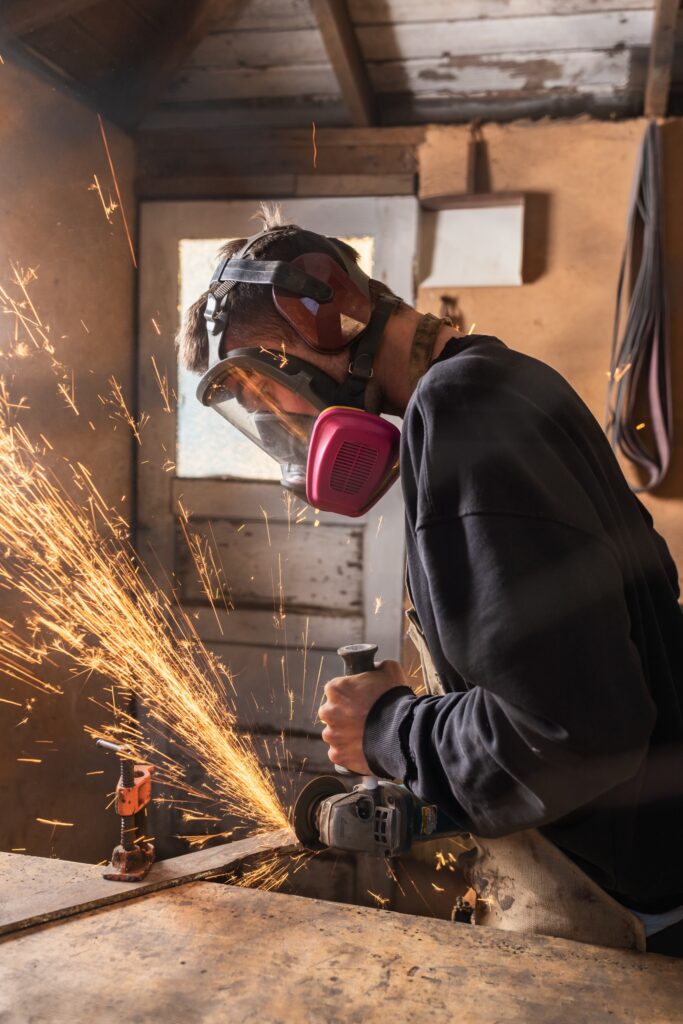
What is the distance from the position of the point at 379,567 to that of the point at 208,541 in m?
0.88

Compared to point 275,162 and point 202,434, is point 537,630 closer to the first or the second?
point 202,434

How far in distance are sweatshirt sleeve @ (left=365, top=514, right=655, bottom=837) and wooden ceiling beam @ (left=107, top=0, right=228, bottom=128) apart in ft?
9.24

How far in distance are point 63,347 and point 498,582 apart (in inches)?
116

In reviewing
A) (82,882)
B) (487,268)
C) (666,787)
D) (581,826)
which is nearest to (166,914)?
(82,882)

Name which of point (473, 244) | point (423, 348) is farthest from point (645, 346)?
point (423, 348)

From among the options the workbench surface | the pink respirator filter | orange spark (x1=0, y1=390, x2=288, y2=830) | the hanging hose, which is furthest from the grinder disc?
the hanging hose

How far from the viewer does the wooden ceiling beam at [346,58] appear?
10.1 feet

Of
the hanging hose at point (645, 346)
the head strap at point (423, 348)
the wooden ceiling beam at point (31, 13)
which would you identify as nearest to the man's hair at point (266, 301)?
the head strap at point (423, 348)

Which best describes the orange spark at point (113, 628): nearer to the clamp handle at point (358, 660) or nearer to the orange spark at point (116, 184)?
the orange spark at point (116, 184)

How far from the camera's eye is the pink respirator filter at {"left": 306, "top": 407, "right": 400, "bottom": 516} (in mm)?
1606

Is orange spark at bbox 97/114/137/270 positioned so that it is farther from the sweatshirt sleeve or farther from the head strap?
the sweatshirt sleeve

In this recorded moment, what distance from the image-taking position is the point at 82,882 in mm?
1743

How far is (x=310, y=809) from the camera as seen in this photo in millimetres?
1764

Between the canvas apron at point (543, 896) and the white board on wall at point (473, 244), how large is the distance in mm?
2719
